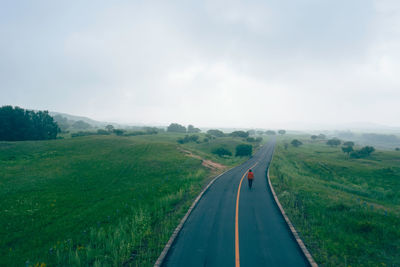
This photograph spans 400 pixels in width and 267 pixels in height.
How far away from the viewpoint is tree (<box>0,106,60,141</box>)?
180ft

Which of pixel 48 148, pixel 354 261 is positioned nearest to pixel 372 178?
pixel 354 261

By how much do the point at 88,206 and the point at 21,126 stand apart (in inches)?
2506

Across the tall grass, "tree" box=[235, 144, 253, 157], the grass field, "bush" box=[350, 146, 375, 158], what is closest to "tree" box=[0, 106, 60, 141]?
the tall grass

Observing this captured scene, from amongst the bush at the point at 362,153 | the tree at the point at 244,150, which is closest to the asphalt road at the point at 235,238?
the tree at the point at 244,150

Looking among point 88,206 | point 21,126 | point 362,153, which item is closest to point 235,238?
point 88,206

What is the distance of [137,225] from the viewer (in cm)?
1210

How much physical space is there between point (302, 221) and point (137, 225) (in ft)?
36.9

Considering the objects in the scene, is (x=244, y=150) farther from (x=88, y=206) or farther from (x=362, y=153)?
(x=88, y=206)

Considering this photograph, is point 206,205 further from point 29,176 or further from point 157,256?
point 29,176

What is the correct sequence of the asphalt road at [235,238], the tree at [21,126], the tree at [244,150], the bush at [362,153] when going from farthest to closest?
the bush at [362,153], the tree at [244,150], the tree at [21,126], the asphalt road at [235,238]

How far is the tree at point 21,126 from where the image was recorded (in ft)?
180

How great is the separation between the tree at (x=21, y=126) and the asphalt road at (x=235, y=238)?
7078cm

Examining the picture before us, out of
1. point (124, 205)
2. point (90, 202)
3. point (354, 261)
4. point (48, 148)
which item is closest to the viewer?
point (354, 261)

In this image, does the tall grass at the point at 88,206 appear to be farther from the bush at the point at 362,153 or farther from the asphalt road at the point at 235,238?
the bush at the point at 362,153
